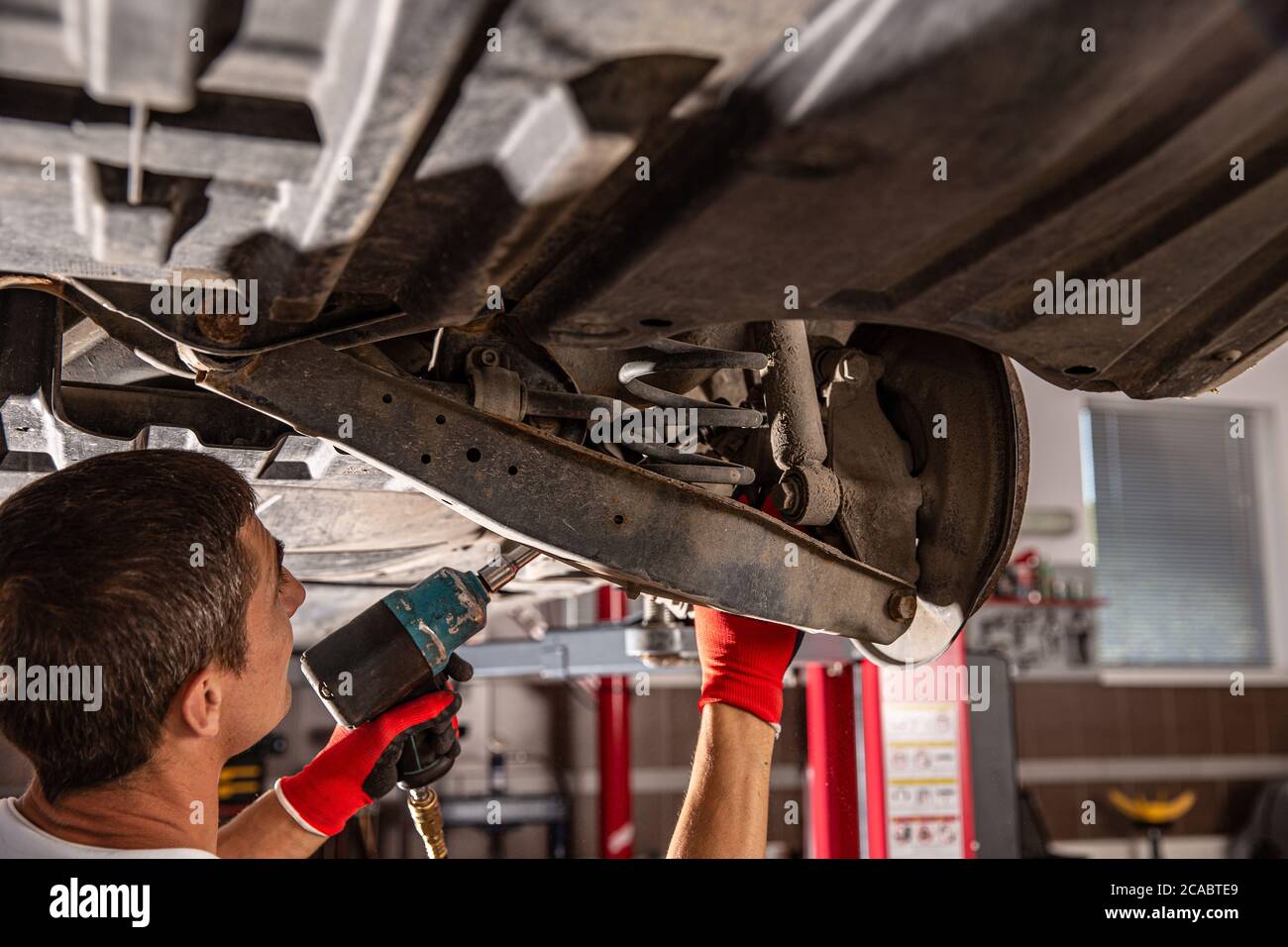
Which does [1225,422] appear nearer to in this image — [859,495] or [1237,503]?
[1237,503]

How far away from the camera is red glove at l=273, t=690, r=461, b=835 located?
1.61 meters

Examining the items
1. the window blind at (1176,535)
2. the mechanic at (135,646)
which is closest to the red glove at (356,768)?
the mechanic at (135,646)

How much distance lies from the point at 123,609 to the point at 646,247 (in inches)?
24.1

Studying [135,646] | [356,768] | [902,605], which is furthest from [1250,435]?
[135,646]

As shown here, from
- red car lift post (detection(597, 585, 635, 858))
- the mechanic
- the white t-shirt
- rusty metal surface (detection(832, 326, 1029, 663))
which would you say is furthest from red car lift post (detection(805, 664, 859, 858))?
the white t-shirt

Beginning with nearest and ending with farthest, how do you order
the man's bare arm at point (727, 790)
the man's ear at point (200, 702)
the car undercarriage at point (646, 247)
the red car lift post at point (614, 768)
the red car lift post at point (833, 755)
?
the car undercarriage at point (646, 247)
the man's ear at point (200, 702)
the man's bare arm at point (727, 790)
the red car lift post at point (833, 755)
the red car lift post at point (614, 768)

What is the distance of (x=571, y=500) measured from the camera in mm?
1383

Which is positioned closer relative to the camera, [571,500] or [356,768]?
[571,500]

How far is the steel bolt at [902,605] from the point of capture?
1574mm

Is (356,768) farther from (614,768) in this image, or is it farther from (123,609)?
(614,768)

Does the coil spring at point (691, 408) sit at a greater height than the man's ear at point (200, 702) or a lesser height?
greater

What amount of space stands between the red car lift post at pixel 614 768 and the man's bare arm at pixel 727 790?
439 centimetres

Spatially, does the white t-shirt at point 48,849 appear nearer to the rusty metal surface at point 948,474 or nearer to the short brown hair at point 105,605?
the short brown hair at point 105,605
